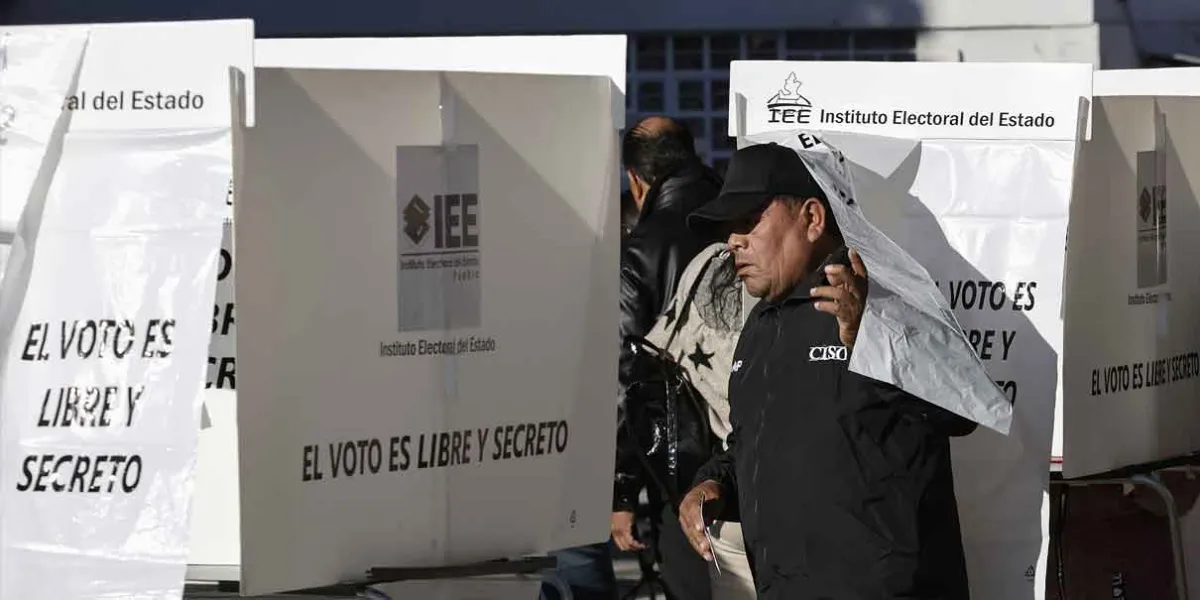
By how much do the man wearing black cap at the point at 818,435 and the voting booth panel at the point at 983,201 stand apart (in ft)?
2.36

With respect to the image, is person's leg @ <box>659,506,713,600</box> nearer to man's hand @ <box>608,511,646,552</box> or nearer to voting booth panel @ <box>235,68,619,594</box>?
man's hand @ <box>608,511,646,552</box>

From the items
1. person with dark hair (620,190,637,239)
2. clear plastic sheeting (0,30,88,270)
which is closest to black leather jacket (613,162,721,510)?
person with dark hair (620,190,637,239)

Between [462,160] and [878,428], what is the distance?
108cm

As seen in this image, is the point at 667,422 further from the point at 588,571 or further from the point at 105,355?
the point at 105,355

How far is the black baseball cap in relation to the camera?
4.11m

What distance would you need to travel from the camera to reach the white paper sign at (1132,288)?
4875 millimetres

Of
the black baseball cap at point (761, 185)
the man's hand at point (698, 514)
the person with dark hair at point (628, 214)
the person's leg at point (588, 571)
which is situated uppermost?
the person with dark hair at point (628, 214)

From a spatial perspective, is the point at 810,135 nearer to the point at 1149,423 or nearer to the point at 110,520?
the point at 1149,423

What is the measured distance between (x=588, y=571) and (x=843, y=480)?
7.64 feet

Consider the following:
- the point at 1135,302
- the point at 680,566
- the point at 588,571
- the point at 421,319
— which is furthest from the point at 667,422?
the point at 421,319

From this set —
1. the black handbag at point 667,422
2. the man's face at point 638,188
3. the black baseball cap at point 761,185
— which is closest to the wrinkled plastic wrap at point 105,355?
the black baseball cap at point 761,185

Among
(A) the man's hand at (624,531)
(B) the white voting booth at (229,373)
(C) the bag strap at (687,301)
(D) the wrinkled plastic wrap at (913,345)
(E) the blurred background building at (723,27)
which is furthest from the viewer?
(E) the blurred background building at (723,27)

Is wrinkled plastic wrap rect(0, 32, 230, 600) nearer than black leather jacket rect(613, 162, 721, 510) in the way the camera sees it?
Yes

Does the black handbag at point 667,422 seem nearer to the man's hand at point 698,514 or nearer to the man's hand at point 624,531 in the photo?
the man's hand at point 624,531
